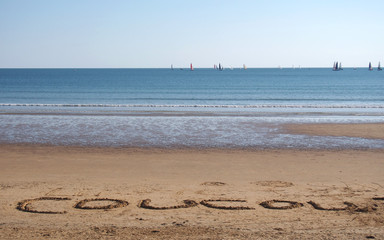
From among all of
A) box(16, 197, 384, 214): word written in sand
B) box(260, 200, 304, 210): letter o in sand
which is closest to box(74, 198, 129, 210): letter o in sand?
box(16, 197, 384, 214): word written in sand

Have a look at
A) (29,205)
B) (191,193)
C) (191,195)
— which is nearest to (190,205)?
(191,195)

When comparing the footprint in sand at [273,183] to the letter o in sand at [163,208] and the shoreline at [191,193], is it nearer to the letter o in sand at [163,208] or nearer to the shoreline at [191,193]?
the shoreline at [191,193]

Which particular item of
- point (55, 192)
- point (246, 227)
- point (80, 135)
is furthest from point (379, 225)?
point (80, 135)

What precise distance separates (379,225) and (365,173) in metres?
4.45

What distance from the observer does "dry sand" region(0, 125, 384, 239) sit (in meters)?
6.12

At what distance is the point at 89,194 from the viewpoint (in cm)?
820

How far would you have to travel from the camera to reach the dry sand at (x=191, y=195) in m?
6.12

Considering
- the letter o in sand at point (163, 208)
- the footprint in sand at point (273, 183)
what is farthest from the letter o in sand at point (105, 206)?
the footprint in sand at point (273, 183)

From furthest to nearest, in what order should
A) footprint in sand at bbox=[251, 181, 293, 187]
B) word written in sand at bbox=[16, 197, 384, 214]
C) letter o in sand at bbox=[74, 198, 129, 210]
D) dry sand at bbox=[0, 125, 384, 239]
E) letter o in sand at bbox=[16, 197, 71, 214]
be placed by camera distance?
footprint in sand at bbox=[251, 181, 293, 187] < letter o in sand at bbox=[74, 198, 129, 210] < word written in sand at bbox=[16, 197, 384, 214] < letter o in sand at bbox=[16, 197, 71, 214] < dry sand at bbox=[0, 125, 384, 239]

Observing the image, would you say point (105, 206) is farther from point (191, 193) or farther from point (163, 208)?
point (191, 193)

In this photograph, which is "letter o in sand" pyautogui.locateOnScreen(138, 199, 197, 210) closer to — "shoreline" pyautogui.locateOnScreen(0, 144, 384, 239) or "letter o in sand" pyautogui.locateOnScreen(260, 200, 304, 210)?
"shoreline" pyautogui.locateOnScreen(0, 144, 384, 239)

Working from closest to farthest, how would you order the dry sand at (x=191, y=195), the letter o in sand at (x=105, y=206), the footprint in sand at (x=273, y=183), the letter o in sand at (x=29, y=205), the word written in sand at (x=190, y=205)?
the dry sand at (x=191, y=195) < the letter o in sand at (x=29, y=205) < the word written in sand at (x=190, y=205) < the letter o in sand at (x=105, y=206) < the footprint in sand at (x=273, y=183)

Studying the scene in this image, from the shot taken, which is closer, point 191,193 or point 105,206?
Result: point 105,206

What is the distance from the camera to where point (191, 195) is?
8.19 metres
